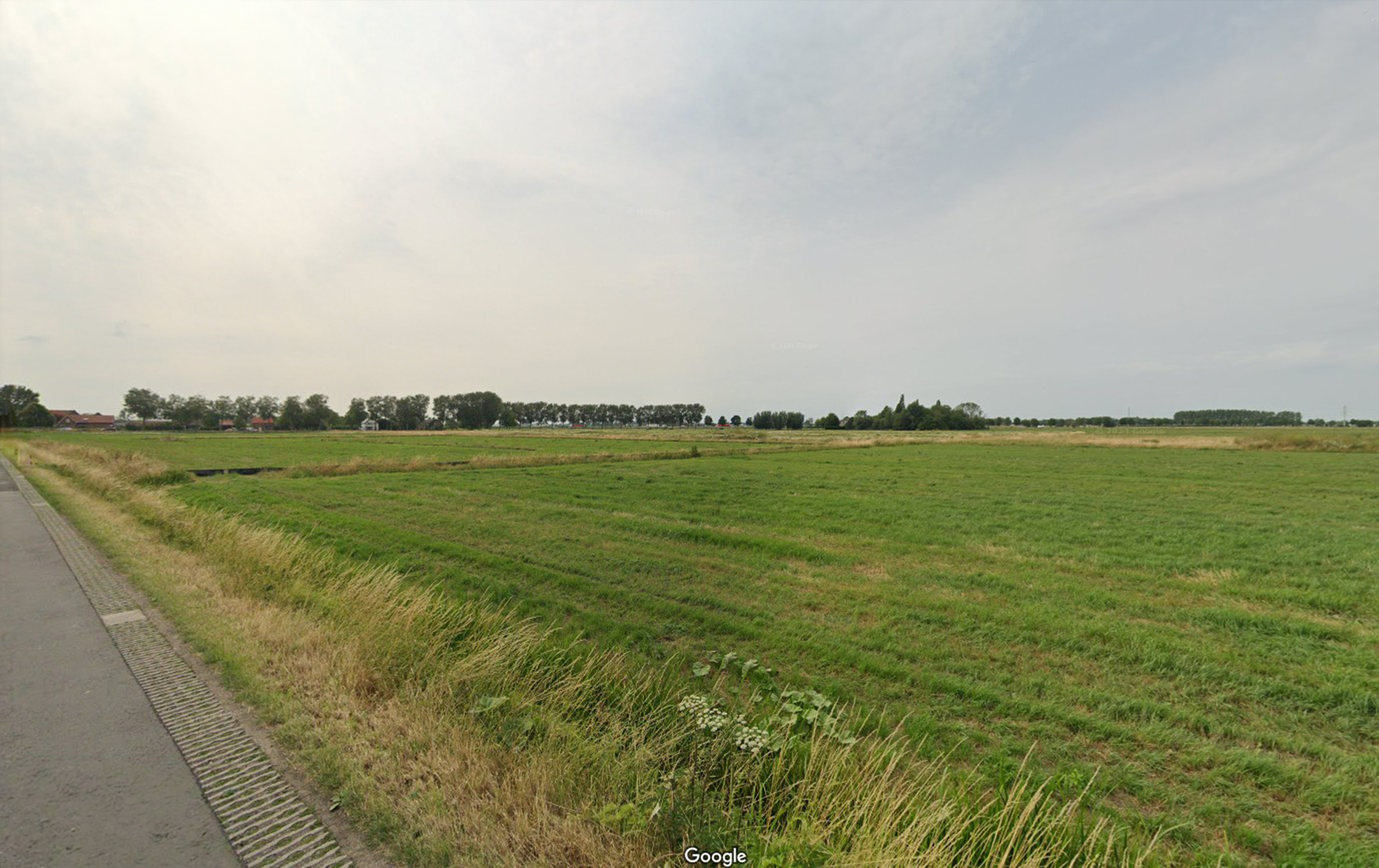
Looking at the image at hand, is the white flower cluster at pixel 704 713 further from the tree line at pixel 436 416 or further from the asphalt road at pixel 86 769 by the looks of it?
the tree line at pixel 436 416

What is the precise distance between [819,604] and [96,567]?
12.9 m

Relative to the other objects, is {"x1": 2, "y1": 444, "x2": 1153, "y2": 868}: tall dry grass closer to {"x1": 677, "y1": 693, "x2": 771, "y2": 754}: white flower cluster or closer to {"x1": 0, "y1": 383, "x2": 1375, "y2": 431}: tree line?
{"x1": 677, "y1": 693, "x2": 771, "y2": 754}: white flower cluster

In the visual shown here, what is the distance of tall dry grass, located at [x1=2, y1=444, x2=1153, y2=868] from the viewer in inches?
119

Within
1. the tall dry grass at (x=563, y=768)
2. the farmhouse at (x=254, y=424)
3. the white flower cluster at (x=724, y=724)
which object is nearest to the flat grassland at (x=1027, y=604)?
the tall dry grass at (x=563, y=768)

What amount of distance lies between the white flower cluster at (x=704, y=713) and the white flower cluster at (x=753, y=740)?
0.61ft

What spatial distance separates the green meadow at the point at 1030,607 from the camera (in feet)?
15.0

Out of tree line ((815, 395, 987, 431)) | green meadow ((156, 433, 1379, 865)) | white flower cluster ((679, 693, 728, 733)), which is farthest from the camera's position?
tree line ((815, 395, 987, 431))

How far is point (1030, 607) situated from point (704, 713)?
22.5 ft

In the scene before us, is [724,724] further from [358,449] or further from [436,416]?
[436,416]

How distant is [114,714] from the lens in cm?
447

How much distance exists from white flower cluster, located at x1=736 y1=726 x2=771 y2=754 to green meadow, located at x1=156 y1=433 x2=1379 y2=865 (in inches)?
69.3

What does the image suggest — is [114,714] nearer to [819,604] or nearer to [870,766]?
[870,766]

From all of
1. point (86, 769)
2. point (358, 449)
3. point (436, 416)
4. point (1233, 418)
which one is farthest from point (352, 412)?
point (1233, 418)

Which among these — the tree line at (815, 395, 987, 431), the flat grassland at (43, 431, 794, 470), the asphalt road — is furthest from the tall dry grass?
the tree line at (815, 395, 987, 431)
